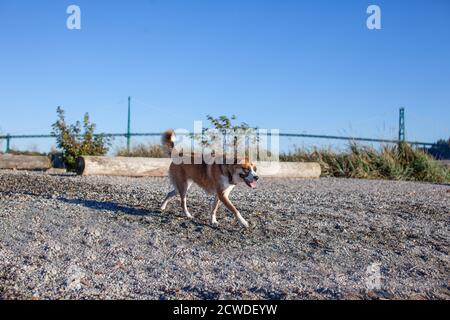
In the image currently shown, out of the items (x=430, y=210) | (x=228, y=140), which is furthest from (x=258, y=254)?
(x=228, y=140)

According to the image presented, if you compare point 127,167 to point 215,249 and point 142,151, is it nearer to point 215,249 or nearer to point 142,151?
point 142,151

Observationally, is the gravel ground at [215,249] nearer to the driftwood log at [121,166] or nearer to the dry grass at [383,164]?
the driftwood log at [121,166]

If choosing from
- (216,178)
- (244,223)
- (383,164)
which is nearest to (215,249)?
(244,223)

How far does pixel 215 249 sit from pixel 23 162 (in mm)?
11116

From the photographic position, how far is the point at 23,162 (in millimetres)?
14477

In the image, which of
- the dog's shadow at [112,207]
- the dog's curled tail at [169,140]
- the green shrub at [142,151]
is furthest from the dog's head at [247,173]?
the green shrub at [142,151]

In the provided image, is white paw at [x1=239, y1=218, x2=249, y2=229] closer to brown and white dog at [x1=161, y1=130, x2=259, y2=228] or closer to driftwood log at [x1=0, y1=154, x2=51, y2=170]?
brown and white dog at [x1=161, y1=130, x2=259, y2=228]

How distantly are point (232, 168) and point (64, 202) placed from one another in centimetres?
230

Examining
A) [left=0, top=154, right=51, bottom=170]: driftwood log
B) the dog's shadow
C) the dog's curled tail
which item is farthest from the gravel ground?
[left=0, top=154, right=51, bottom=170]: driftwood log

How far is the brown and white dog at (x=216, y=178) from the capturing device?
6020 millimetres

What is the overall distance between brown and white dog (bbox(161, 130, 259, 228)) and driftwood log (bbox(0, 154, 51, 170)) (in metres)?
8.95

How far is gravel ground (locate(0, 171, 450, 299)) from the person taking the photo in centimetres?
381

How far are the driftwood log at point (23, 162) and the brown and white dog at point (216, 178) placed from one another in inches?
352

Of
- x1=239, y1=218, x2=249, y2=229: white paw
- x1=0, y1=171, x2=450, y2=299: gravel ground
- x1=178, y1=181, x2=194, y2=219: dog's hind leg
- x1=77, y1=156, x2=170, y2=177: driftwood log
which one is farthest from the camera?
x1=77, y1=156, x2=170, y2=177: driftwood log
